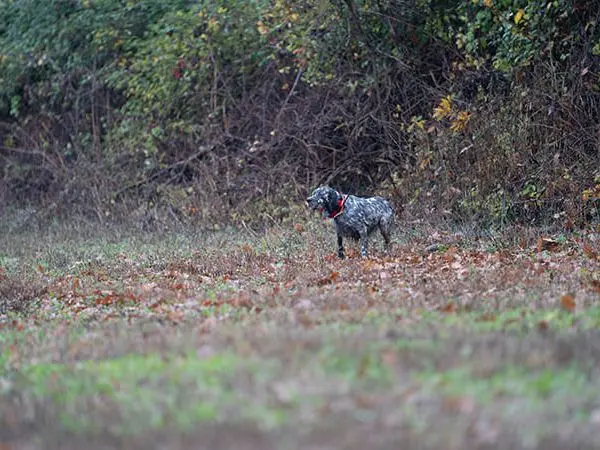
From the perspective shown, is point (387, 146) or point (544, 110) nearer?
point (544, 110)

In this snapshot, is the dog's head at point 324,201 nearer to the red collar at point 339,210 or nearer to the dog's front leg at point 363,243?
the red collar at point 339,210

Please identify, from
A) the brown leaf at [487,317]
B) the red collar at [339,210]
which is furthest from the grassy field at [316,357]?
the red collar at [339,210]

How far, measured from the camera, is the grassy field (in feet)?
18.3

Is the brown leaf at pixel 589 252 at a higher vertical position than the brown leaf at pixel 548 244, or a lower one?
higher

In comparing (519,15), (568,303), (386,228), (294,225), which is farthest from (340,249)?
(568,303)

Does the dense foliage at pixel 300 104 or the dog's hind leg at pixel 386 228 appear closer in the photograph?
the dog's hind leg at pixel 386 228

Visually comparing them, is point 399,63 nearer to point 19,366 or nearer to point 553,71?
point 553,71

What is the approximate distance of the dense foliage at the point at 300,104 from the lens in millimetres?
18547

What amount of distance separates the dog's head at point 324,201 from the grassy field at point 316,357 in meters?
1.68

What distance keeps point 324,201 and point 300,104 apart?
8.64 metres

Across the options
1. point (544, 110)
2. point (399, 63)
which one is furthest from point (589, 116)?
point (399, 63)

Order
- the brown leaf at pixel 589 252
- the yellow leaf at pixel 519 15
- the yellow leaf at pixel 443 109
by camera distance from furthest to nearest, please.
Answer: the yellow leaf at pixel 443 109, the yellow leaf at pixel 519 15, the brown leaf at pixel 589 252

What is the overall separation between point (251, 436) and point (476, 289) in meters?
5.81

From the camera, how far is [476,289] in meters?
10.9
